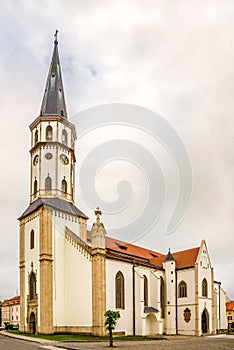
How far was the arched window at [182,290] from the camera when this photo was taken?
193 feet

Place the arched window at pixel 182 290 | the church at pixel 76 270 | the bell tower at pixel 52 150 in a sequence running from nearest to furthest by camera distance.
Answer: the church at pixel 76 270 → the bell tower at pixel 52 150 → the arched window at pixel 182 290

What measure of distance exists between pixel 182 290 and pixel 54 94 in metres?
34.7

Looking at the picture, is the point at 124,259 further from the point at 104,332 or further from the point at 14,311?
the point at 14,311

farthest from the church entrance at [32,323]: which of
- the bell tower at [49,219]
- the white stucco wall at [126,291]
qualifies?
the white stucco wall at [126,291]

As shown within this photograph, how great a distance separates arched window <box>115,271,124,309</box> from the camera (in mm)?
50228

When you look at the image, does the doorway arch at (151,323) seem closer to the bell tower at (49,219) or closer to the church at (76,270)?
the church at (76,270)

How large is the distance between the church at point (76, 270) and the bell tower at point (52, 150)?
0.45 feet

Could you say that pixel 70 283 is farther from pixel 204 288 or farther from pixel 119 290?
pixel 204 288

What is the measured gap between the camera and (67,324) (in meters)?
48.7

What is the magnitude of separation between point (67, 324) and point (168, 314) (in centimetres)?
1702

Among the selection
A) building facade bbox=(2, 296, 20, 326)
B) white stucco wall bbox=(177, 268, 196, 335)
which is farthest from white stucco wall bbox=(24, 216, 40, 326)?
building facade bbox=(2, 296, 20, 326)

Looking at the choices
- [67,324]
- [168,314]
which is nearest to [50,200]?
A: [67,324]

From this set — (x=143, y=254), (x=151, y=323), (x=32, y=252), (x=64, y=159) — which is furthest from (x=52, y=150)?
(x=151, y=323)

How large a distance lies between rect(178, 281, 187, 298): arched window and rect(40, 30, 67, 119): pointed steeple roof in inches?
1189
